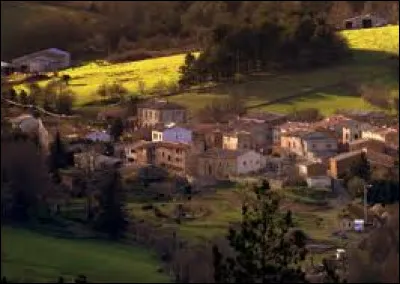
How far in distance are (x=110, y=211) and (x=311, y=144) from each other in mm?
2480

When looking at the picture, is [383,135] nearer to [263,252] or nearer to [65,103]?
[65,103]

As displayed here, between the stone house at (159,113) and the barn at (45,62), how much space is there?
797 millimetres

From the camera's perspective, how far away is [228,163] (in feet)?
22.2

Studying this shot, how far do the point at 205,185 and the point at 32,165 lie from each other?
1.76 meters

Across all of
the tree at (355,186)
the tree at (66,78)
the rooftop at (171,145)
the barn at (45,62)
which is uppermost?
the barn at (45,62)

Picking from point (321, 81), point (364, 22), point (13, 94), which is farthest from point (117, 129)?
point (364, 22)

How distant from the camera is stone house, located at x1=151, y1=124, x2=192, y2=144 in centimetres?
746

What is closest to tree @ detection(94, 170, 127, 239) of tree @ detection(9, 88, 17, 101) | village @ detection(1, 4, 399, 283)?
village @ detection(1, 4, 399, 283)

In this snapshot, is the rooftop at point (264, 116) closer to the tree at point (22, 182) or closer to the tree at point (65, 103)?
the tree at point (65, 103)

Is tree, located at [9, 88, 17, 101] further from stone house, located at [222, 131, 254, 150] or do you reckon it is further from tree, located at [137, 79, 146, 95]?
stone house, located at [222, 131, 254, 150]

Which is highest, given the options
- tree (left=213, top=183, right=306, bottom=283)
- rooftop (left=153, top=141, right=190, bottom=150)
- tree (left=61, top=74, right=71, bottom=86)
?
tree (left=61, top=74, right=71, bottom=86)

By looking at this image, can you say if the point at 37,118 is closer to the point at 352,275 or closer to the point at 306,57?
the point at 306,57

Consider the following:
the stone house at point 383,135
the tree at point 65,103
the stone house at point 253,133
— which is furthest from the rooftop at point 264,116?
the tree at point 65,103

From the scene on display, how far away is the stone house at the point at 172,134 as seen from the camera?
24.5ft
